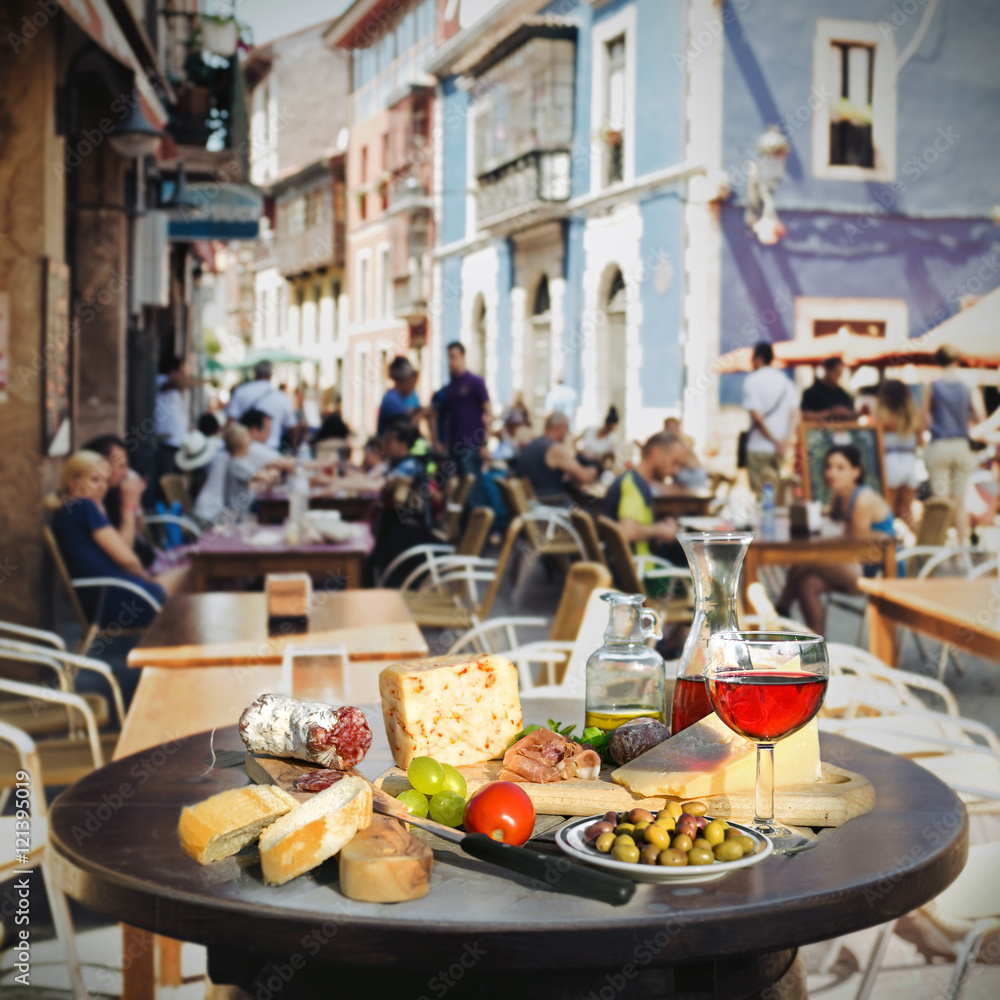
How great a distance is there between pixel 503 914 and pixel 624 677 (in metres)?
0.73

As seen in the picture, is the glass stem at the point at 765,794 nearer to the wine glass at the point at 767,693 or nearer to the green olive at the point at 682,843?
the wine glass at the point at 767,693

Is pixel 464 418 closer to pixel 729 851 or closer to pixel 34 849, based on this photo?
pixel 34 849

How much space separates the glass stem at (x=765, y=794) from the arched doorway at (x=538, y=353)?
2014 centimetres

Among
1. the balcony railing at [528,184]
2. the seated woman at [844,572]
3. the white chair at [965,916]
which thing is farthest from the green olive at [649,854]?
the balcony railing at [528,184]

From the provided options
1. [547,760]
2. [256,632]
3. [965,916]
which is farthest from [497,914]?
[256,632]

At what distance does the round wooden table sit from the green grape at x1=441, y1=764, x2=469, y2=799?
10cm

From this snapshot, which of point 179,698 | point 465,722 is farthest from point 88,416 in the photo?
point 465,722

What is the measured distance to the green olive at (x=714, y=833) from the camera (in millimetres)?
1463

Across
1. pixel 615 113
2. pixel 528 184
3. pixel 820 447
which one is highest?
pixel 615 113

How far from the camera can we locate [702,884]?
1.44 metres

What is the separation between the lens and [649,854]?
1.44 m

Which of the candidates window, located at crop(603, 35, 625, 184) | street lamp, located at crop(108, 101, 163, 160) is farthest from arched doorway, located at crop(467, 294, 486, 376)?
street lamp, located at crop(108, 101, 163, 160)

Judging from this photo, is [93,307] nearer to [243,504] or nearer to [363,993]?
[243,504]

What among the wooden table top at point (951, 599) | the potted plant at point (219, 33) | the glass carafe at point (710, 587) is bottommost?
the wooden table top at point (951, 599)
